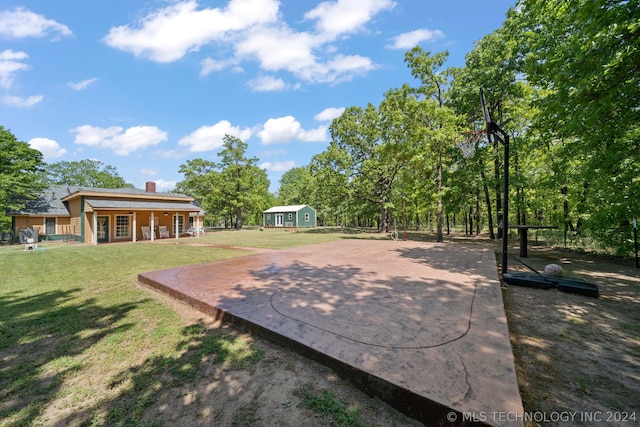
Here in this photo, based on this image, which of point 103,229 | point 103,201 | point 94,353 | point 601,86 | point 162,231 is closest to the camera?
point 94,353

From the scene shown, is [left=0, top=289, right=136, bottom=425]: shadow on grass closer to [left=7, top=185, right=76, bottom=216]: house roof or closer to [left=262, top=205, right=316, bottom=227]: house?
[left=7, top=185, right=76, bottom=216]: house roof

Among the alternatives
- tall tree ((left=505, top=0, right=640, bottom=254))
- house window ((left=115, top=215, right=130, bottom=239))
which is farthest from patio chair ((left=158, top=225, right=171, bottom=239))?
tall tree ((left=505, top=0, right=640, bottom=254))

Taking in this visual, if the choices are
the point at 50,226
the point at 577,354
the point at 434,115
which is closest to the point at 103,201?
the point at 50,226

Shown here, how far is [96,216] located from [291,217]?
22372mm

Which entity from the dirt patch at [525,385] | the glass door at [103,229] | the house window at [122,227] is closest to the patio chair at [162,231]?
the house window at [122,227]

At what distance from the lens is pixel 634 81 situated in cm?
415

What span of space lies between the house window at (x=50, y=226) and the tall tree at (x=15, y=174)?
1.67 meters

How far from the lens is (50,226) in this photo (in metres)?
18.1

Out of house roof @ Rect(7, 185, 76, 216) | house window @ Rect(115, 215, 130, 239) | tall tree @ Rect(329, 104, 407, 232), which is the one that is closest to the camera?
house window @ Rect(115, 215, 130, 239)

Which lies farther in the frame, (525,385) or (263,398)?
(525,385)

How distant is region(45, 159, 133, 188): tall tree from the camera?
45.3 m

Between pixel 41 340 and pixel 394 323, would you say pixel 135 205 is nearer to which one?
pixel 41 340

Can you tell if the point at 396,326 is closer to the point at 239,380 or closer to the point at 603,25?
the point at 239,380

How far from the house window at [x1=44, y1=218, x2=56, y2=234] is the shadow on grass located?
18.9 meters
